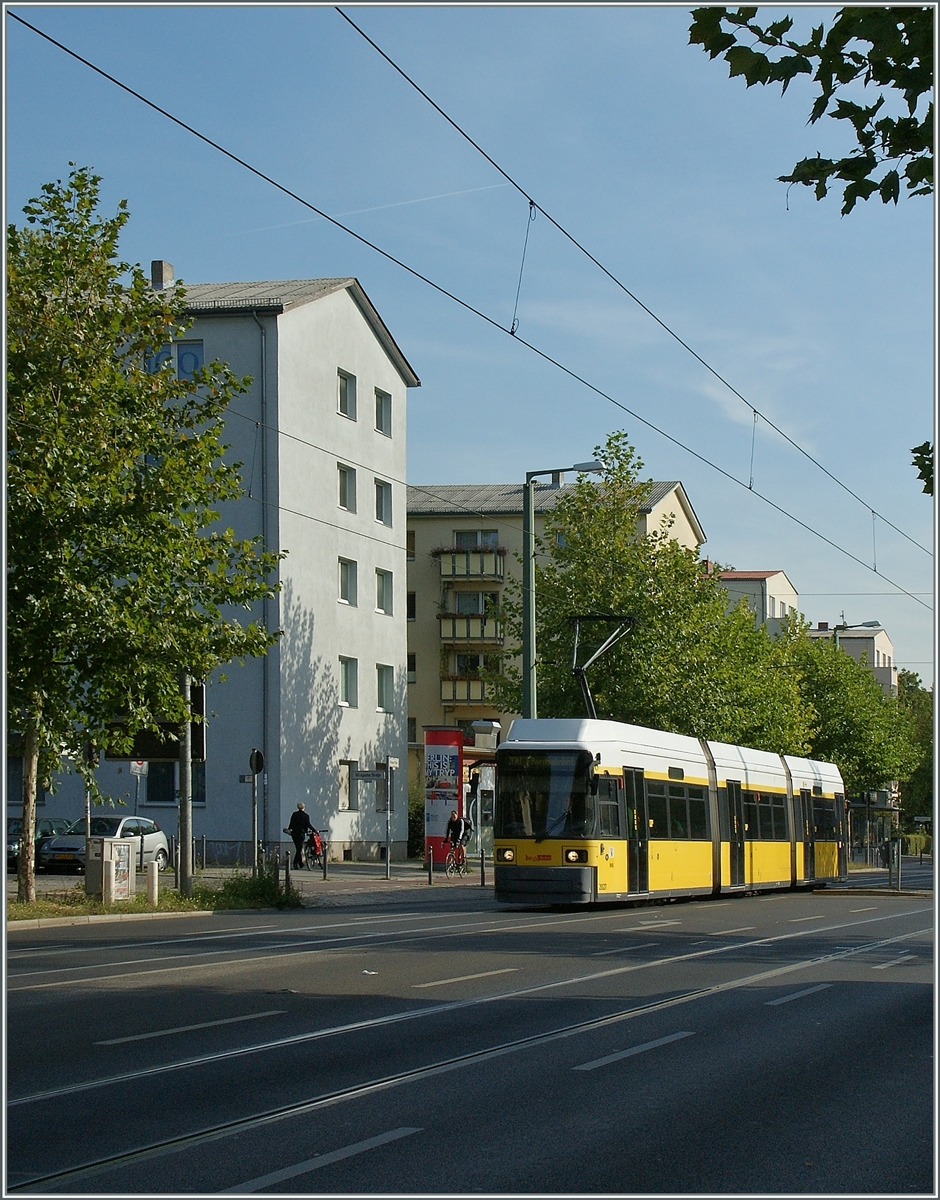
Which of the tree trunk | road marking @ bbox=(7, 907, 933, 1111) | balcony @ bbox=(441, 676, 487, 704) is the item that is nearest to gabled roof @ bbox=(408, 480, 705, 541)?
balcony @ bbox=(441, 676, 487, 704)

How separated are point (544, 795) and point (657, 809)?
321 cm

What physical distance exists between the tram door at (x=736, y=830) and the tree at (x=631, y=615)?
12.2 m

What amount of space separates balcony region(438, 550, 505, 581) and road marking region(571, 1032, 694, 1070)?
62.3 meters

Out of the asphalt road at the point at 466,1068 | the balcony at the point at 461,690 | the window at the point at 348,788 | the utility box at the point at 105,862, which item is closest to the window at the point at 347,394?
the window at the point at 348,788

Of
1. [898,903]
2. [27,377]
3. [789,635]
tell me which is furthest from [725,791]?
[789,635]

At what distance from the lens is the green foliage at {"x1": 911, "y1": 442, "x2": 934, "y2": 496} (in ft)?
42.4

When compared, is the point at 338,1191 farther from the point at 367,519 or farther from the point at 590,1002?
the point at 367,519

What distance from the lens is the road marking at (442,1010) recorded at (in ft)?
28.6

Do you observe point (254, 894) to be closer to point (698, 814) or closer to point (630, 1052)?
point (698, 814)

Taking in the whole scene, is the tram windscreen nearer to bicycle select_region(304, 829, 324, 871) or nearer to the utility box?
the utility box

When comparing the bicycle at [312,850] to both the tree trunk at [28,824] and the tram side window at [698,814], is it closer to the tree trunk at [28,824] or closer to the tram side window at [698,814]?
the tram side window at [698,814]

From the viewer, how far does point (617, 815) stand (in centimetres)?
2530

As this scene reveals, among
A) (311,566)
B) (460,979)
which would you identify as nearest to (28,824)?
(460,979)

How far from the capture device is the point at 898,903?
3278 cm
